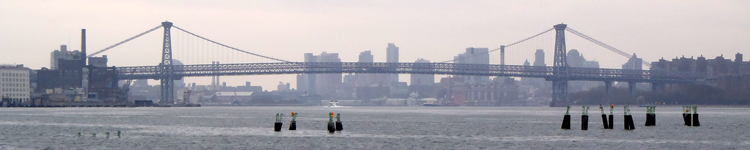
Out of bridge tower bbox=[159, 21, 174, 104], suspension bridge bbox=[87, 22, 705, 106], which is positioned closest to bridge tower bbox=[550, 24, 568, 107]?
suspension bridge bbox=[87, 22, 705, 106]

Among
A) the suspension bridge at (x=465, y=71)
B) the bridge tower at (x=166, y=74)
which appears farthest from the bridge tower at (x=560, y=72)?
the bridge tower at (x=166, y=74)

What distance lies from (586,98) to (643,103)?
15.2 metres

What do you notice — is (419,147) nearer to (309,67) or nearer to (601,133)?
(601,133)

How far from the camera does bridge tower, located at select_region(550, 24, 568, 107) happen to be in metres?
175

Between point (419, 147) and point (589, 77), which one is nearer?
point (419, 147)

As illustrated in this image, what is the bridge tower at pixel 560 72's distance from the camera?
175 m

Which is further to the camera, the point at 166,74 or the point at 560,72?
the point at 166,74

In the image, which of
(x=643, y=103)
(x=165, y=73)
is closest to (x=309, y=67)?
(x=165, y=73)

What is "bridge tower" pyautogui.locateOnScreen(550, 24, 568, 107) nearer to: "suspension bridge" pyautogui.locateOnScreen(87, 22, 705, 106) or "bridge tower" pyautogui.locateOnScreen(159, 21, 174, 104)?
"suspension bridge" pyautogui.locateOnScreen(87, 22, 705, 106)

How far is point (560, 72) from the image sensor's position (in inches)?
6914

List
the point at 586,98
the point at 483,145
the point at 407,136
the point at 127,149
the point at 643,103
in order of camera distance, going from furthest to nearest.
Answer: the point at 586,98
the point at 643,103
the point at 407,136
the point at 483,145
the point at 127,149

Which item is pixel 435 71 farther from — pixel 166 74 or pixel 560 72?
pixel 166 74

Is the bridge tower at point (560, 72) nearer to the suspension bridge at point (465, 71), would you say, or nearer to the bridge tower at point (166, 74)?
the suspension bridge at point (465, 71)

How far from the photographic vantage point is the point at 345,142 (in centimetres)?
4684
